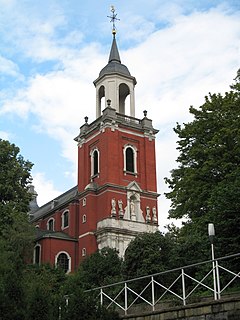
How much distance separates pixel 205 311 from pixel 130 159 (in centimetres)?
3741

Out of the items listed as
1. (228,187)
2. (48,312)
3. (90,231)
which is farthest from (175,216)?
(90,231)

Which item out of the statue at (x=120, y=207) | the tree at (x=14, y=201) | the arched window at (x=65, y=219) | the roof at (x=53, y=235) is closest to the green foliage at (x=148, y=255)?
the tree at (x=14, y=201)

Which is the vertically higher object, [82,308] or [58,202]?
[58,202]

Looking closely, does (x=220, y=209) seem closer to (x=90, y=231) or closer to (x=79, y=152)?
(x=90, y=231)

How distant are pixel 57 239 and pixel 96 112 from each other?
43.4ft

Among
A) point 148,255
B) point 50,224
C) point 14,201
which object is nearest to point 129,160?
point 50,224

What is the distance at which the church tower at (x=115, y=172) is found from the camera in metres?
46.5

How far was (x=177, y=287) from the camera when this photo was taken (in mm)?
20484

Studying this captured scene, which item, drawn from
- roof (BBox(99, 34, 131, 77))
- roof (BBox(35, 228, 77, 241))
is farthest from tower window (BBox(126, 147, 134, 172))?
roof (BBox(99, 34, 131, 77))

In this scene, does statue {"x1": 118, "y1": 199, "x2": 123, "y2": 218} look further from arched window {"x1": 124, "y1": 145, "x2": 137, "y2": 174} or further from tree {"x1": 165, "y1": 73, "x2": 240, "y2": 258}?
tree {"x1": 165, "y1": 73, "x2": 240, "y2": 258}

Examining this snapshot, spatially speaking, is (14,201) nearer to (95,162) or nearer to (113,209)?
(113,209)

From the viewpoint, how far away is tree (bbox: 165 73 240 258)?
992 inches

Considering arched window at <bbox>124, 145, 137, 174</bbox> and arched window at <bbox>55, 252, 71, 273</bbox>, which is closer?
arched window at <bbox>55, 252, 71, 273</bbox>

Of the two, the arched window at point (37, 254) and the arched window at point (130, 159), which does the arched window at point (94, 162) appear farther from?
the arched window at point (37, 254)
